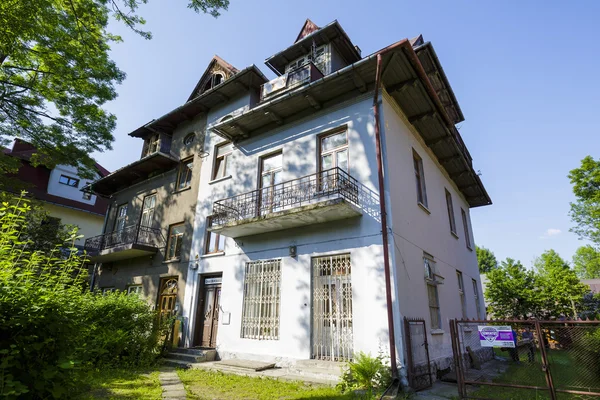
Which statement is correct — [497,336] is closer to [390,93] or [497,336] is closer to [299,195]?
[299,195]

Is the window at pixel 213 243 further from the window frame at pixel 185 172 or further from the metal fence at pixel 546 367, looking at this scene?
the metal fence at pixel 546 367

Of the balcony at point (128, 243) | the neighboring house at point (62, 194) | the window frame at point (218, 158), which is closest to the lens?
the window frame at point (218, 158)

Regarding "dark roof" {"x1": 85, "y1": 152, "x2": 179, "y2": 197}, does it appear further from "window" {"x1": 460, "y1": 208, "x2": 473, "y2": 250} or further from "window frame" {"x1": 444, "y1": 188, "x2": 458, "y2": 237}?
"window" {"x1": 460, "y1": 208, "x2": 473, "y2": 250}

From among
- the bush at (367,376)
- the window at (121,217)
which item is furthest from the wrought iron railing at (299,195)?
the window at (121,217)

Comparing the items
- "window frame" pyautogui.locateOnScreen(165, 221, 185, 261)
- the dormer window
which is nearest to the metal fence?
"window frame" pyautogui.locateOnScreen(165, 221, 185, 261)

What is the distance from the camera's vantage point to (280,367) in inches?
337

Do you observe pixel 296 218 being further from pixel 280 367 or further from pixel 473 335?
pixel 473 335

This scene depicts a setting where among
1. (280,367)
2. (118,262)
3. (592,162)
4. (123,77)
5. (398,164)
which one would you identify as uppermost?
(592,162)

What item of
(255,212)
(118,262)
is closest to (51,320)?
(255,212)

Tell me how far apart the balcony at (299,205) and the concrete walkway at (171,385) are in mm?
4235

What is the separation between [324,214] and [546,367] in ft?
17.6

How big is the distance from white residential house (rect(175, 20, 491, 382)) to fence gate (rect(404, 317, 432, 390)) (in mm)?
200

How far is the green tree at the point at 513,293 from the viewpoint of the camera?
14.9m

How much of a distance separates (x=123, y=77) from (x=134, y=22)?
4931 millimetres
